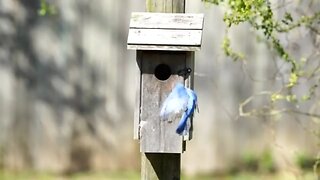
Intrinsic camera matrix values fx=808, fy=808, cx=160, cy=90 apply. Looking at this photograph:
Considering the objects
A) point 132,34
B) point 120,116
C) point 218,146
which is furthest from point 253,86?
point 132,34

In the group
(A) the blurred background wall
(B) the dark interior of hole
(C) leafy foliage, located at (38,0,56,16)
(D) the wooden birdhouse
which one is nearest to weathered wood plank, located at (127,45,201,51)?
(D) the wooden birdhouse

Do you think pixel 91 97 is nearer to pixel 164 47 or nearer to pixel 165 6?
pixel 165 6

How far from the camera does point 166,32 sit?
341 cm

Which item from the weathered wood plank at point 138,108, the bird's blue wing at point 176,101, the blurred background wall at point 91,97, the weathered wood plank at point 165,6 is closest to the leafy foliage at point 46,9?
the blurred background wall at point 91,97

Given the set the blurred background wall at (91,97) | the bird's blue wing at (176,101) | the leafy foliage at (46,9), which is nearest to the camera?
the bird's blue wing at (176,101)

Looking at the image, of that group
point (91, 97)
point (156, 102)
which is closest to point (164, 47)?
point (156, 102)

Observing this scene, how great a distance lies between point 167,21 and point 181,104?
0.39 m

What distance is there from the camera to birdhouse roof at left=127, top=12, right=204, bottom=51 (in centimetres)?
338

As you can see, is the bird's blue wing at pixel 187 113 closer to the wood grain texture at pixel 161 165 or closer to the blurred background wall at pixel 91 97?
the wood grain texture at pixel 161 165

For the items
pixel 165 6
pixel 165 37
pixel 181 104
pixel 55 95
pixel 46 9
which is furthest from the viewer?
pixel 55 95

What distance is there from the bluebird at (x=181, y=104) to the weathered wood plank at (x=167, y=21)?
10.4 inches

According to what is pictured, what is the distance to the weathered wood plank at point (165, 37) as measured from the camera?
3.38 meters

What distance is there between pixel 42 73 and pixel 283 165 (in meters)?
2.04

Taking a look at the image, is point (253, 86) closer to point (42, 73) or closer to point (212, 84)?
point (212, 84)
